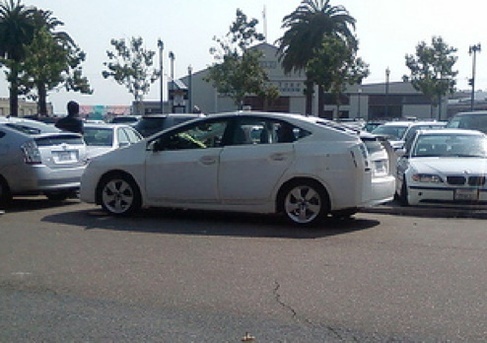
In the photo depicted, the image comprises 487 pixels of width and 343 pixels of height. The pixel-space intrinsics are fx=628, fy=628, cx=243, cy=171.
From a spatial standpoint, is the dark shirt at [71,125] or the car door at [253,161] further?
the dark shirt at [71,125]

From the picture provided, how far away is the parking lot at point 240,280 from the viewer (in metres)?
4.81

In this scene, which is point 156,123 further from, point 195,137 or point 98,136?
point 195,137

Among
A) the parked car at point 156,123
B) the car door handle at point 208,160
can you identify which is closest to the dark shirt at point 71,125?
the car door handle at point 208,160

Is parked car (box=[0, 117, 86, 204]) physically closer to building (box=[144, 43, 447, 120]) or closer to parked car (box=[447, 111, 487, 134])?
parked car (box=[447, 111, 487, 134])

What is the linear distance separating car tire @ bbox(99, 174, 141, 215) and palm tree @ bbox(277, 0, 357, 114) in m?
35.6

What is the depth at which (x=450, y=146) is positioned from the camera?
38.8 feet

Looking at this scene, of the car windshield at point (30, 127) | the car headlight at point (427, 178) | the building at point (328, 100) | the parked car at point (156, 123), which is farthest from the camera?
the building at point (328, 100)

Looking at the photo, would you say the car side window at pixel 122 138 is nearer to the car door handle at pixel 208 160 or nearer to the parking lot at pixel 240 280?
the parking lot at pixel 240 280

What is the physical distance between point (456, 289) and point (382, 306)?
0.93 meters

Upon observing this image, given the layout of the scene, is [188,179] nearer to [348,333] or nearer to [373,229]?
[373,229]

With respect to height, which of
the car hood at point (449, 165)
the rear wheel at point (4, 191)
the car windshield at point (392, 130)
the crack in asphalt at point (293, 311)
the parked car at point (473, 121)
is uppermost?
the parked car at point (473, 121)

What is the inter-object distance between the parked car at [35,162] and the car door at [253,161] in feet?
10.9

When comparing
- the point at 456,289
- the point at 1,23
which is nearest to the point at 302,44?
the point at 1,23

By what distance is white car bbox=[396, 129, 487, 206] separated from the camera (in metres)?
9.95
